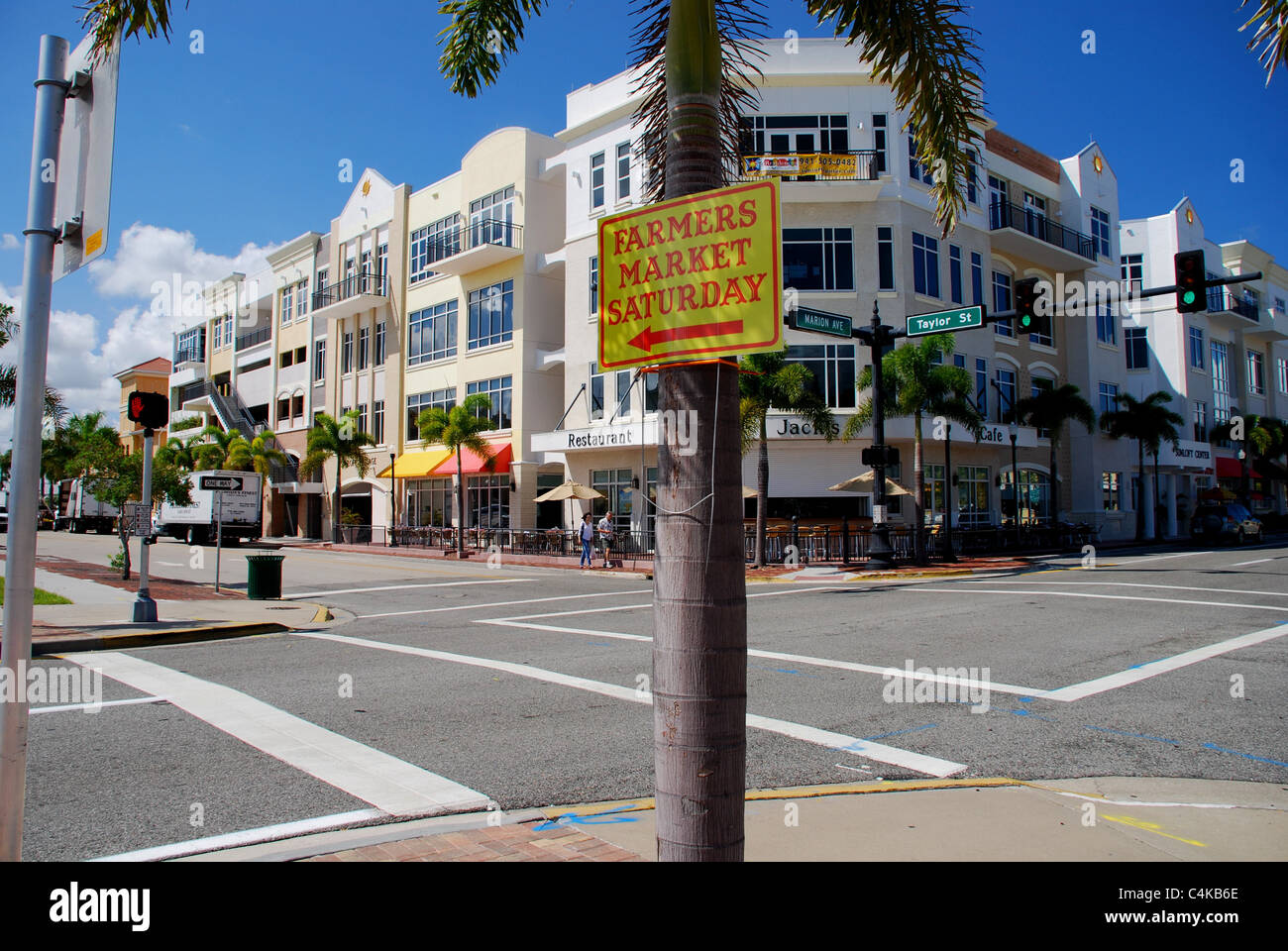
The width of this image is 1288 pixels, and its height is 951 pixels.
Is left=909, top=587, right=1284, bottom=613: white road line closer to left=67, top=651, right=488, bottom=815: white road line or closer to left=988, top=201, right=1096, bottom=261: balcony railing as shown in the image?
left=67, top=651, right=488, bottom=815: white road line

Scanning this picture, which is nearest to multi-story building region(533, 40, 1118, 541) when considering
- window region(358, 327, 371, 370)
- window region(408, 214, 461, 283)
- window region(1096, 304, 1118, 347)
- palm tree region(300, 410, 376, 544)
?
window region(1096, 304, 1118, 347)

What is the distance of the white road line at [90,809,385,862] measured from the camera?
4.32 metres

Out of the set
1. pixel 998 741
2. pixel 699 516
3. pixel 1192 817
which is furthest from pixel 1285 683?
pixel 699 516

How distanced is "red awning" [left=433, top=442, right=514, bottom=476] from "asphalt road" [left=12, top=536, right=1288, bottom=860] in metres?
23.3

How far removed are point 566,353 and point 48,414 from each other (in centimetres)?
2177

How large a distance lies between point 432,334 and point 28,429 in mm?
41596

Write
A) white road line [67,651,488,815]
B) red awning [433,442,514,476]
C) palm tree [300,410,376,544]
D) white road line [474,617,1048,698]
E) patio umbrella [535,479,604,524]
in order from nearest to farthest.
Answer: white road line [67,651,488,815], white road line [474,617,1048,698], patio umbrella [535,479,604,524], red awning [433,442,514,476], palm tree [300,410,376,544]

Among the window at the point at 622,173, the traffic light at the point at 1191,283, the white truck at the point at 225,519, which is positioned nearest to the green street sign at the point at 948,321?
the traffic light at the point at 1191,283

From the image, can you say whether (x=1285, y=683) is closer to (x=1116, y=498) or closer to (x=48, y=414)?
(x=1116, y=498)

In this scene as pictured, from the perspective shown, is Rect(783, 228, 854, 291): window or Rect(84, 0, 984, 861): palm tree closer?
Rect(84, 0, 984, 861): palm tree

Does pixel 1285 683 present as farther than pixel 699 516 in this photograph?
Yes

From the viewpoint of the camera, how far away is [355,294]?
4656 cm

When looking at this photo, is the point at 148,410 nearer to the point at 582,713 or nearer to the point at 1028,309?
the point at 582,713
